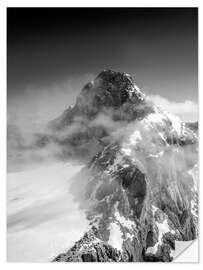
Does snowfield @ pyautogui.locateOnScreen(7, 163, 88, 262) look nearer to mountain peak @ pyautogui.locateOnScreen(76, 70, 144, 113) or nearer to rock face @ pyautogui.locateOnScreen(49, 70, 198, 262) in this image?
rock face @ pyautogui.locateOnScreen(49, 70, 198, 262)

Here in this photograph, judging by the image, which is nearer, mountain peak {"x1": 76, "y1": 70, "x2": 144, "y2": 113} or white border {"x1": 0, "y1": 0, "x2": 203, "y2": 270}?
white border {"x1": 0, "y1": 0, "x2": 203, "y2": 270}

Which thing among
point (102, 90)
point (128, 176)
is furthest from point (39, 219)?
point (102, 90)

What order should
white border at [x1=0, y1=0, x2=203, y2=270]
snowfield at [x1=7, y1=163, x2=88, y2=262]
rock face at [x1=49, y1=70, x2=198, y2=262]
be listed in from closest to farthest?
white border at [x1=0, y1=0, x2=203, y2=270]
snowfield at [x1=7, y1=163, x2=88, y2=262]
rock face at [x1=49, y1=70, x2=198, y2=262]

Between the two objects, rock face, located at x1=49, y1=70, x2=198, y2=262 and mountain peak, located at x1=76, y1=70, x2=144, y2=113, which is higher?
mountain peak, located at x1=76, y1=70, x2=144, y2=113

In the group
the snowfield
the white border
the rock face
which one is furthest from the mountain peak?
the snowfield

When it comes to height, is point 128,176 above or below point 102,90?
below

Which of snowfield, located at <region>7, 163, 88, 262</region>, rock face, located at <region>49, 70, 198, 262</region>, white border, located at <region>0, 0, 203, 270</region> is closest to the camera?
white border, located at <region>0, 0, 203, 270</region>
